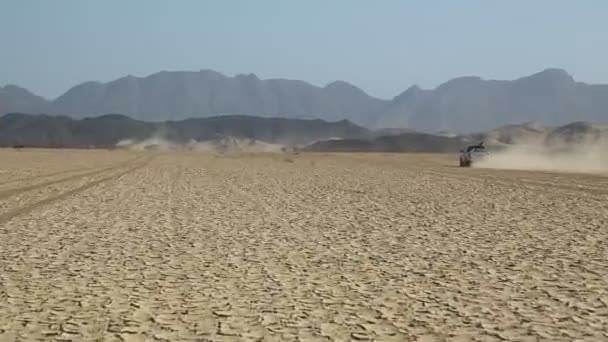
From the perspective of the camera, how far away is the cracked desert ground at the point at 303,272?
24.0 ft

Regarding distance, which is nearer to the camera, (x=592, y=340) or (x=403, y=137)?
(x=592, y=340)

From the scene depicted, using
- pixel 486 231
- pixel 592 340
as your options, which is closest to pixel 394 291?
pixel 592 340

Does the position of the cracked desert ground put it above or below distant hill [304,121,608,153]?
below

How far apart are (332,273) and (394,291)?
1.36 metres

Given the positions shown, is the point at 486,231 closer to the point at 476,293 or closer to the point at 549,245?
the point at 549,245

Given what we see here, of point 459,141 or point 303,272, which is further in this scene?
point 459,141

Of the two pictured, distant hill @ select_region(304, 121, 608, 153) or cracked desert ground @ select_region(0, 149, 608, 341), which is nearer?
cracked desert ground @ select_region(0, 149, 608, 341)

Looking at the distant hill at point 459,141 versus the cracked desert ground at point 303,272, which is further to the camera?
the distant hill at point 459,141

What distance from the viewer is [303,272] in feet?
33.6

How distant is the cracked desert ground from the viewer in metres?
7.32

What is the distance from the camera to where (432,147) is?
526 ft

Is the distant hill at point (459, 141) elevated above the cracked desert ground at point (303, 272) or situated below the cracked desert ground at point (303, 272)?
above

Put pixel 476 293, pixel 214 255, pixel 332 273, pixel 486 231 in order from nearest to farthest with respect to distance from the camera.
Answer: pixel 476 293, pixel 332 273, pixel 214 255, pixel 486 231

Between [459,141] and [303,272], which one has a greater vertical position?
[459,141]
